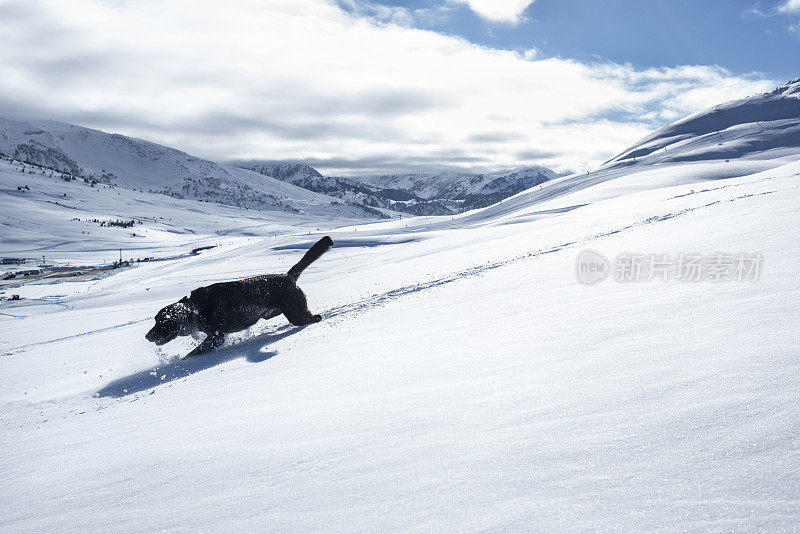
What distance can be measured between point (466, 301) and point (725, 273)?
2690 mm

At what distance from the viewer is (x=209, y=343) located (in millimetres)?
5684

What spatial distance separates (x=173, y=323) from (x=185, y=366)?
24.2 inches

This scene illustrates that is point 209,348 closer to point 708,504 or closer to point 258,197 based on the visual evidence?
point 708,504

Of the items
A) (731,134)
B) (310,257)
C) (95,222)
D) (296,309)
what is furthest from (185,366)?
(95,222)

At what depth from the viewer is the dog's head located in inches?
208

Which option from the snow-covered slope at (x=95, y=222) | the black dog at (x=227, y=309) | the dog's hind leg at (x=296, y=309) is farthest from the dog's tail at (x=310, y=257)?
the snow-covered slope at (x=95, y=222)

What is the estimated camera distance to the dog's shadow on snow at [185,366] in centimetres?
454

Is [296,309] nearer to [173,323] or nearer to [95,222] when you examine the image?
[173,323]

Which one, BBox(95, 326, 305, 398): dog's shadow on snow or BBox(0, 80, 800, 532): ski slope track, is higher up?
BBox(95, 326, 305, 398): dog's shadow on snow

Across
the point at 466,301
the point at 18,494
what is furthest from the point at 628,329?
the point at 18,494

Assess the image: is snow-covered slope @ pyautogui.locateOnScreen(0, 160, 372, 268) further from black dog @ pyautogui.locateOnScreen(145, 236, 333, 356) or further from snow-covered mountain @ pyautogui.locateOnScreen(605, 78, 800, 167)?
snow-covered mountain @ pyautogui.locateOnScreen(605, 78, 800, 167)

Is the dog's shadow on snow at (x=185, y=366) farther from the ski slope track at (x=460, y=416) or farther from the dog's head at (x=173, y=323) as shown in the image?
the dog's head at (x=173, y=323)

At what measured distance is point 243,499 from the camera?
1838 mm

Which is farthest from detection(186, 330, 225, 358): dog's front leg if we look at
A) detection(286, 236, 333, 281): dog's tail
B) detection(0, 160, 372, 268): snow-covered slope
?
detection(0, 160, 372, 268): snow-covered slope
